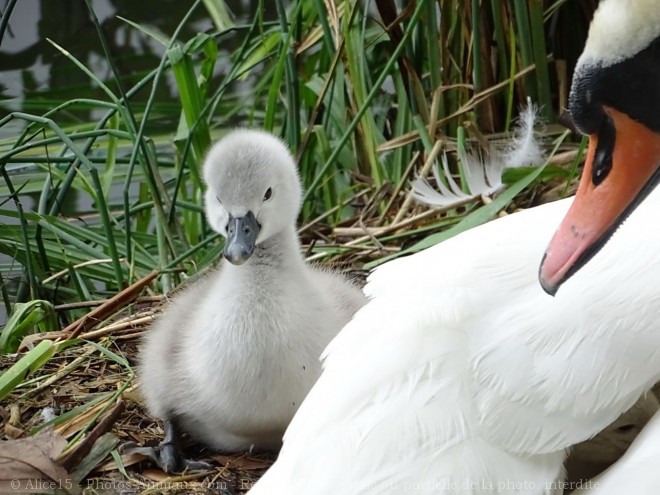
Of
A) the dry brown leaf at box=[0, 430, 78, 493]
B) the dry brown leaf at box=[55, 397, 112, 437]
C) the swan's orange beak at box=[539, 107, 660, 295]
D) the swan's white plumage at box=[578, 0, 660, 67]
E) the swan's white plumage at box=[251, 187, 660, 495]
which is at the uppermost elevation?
the swan's white plumage at box=[578, 0, 660, 67]

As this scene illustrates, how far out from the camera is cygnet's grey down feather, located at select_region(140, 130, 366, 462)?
196cm

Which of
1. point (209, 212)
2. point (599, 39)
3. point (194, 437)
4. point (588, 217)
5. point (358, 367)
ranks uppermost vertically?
point (599, 39)

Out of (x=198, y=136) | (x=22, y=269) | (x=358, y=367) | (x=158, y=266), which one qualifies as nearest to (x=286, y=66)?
(x=198, y=136)

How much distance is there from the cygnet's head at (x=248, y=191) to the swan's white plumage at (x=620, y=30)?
0.89 meters

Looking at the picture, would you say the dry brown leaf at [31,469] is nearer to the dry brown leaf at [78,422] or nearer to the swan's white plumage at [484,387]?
the dry brown leaf at [78,422]

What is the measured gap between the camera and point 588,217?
3.83ft

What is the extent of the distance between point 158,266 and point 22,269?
37cm

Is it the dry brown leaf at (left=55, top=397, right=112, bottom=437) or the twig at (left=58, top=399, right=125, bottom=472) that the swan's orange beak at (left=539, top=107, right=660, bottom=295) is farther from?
the dry brown leaf at (left=55, top=397, right=112, bottom=437)

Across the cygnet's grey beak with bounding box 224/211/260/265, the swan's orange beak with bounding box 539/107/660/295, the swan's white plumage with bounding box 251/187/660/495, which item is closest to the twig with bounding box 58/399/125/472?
the cygnet's grey beak with bounding box 224/211/260/265

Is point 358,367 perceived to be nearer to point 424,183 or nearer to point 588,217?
point 588,217

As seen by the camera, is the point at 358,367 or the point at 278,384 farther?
the point at 278,384

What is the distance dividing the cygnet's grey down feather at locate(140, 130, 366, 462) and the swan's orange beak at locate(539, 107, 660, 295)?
83cm

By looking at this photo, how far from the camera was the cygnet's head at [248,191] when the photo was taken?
6.56 feet

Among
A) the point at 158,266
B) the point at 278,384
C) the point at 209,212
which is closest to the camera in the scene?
the point at 278,384
